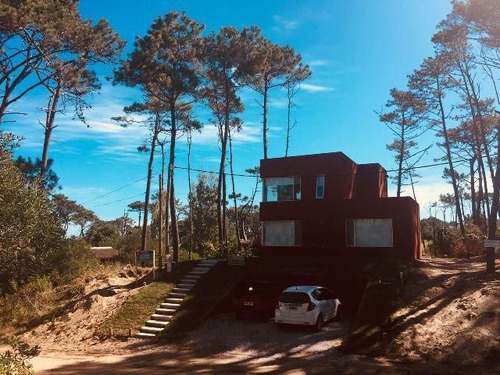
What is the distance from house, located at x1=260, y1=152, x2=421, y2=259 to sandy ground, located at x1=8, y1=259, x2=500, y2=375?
526cm

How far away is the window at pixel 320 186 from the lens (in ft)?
90.9

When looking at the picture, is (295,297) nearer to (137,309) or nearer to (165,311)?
(165,311)

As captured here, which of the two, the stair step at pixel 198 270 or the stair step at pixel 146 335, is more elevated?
the stair step at pixel 198 270

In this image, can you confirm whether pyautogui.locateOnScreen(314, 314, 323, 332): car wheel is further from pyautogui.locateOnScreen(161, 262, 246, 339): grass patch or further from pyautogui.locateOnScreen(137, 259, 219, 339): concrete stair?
pyautogui.locateOnScreen(137, 259, 219, 339): concrete stair

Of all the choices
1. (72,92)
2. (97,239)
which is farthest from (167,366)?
(97,239)

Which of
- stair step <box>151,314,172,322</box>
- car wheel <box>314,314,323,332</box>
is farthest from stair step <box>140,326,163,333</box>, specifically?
car wheel <box>314,314,323,332</box>

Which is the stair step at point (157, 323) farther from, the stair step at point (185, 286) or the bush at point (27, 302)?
the bush at point (27, 302)

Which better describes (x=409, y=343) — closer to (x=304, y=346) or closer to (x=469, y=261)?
(x=304, y=346)

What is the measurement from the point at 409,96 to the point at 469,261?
19127 mm

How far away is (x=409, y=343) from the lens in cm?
1387

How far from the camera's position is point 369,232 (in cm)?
2558

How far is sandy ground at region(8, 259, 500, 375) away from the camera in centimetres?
1261

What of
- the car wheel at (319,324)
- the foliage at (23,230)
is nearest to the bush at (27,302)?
the foliage at (23,230)

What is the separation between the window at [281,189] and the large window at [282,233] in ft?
5.73
